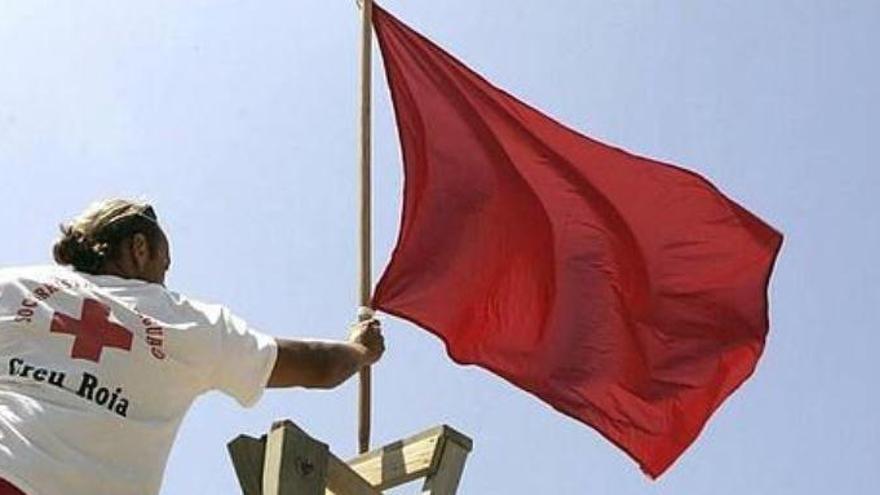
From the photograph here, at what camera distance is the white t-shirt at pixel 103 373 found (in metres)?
4.25

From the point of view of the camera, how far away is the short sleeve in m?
4.64

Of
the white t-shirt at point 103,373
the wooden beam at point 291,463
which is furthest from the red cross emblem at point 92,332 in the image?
the wooden beam at point 291,463

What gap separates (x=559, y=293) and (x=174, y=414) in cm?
480

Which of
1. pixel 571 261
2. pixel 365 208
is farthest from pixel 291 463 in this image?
pixel 571 261

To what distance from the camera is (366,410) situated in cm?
663

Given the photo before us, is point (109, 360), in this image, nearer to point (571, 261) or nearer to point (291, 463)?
point (291, 463)

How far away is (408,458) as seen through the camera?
17.4 feet

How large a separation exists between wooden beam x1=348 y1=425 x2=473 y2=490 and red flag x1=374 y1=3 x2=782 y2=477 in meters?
2.84

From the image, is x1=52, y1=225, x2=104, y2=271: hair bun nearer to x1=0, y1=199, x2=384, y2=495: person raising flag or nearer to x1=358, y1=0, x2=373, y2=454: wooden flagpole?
x1=0, y1=199, x2=384, y2=495: person raising flag

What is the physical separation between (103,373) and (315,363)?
792 millimetres

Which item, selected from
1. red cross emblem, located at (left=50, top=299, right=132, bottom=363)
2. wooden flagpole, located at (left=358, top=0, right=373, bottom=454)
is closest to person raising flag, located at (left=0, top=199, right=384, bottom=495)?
red cross emblem, located at (left=50, top=299, right=132, bottom=363)

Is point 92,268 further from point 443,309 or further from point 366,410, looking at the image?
point 443,309

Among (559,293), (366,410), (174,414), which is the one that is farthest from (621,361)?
(174,414)

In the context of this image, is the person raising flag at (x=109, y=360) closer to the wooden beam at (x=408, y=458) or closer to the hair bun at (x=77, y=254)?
the hair bun at (x=77, y=254)
